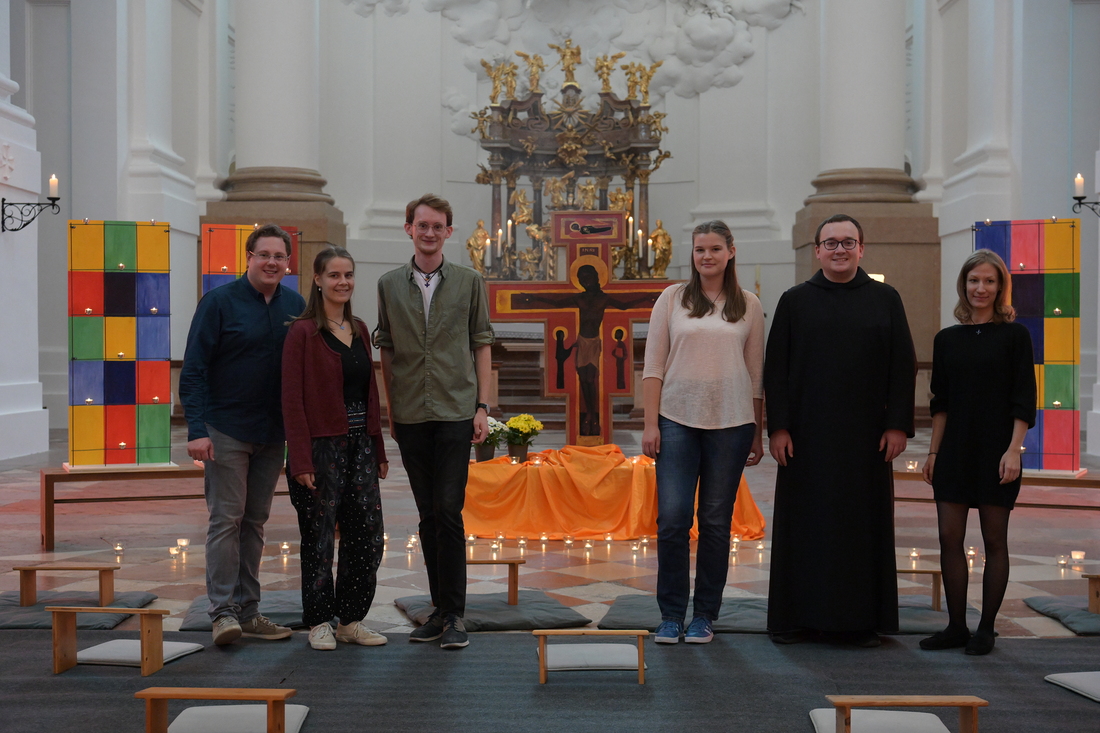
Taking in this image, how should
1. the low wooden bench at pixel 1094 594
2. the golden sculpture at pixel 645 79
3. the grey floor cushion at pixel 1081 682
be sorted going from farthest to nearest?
the golden sculpture at pixel 645 79
the low wooden bench at pixel 1094 594
the grey floor cushion at pixel 1081 682

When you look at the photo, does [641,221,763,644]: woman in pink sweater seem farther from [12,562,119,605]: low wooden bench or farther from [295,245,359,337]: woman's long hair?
[12,562,119,605]: low wooden bench

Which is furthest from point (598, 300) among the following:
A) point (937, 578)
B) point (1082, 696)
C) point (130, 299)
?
point (1082, 696)

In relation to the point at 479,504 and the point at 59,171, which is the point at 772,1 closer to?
the point at 59,171

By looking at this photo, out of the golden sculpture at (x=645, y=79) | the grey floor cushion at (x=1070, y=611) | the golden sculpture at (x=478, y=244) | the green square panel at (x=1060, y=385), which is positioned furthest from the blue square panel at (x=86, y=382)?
the golden sculpture at (x=645, y=79)

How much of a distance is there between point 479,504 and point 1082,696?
13.4 feet

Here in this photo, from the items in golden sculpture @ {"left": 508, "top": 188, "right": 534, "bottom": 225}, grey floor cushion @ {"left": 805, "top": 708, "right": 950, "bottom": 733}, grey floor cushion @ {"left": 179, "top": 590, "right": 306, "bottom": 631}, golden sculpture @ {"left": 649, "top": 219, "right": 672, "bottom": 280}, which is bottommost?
grey floor cushion @ {"left": 805, "top": 708, "right": 950, "bottom": 733}

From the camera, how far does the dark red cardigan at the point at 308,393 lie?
4277 millimetres

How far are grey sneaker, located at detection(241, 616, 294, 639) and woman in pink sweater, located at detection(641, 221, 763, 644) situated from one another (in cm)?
156

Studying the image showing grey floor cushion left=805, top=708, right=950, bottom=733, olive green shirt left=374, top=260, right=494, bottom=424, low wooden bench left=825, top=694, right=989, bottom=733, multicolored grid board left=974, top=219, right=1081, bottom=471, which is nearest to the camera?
low wooden bench left=825, top=694, right=989, bottom=733

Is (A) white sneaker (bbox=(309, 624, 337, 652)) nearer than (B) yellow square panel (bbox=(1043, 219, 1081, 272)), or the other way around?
(A) white sneaker (bbox=(309, 624, 337, 652))

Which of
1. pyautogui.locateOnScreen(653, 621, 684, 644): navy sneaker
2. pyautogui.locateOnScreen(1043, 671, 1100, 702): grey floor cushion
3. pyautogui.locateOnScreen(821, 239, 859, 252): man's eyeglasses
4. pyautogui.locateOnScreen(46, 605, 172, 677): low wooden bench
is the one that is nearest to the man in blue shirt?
pyautogui.locateOnScreen(46, 605, 172, 677): low wooden bench

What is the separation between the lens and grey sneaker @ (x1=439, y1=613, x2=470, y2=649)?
441 centimetres

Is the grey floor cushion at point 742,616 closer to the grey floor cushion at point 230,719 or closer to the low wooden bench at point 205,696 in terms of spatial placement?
the grey floor cushion at point 230,719

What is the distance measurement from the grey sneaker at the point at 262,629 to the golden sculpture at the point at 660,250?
12.8 meters
